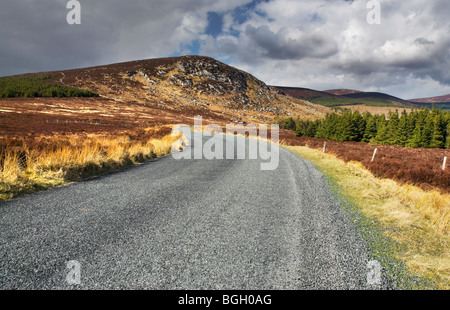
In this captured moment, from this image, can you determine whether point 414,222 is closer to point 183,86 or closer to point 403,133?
point 403,133

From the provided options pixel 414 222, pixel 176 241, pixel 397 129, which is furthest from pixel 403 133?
pixel 176 241

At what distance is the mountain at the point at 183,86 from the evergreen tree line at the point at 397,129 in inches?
2210

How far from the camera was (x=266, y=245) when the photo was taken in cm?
394

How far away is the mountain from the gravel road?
93007 millimetres

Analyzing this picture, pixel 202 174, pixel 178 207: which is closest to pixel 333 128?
pixel 202 174

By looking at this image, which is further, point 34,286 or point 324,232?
point 324,232


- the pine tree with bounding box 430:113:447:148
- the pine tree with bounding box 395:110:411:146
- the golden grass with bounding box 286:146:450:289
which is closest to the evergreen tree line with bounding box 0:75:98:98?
the pine tree with bounding box 395:110:411:146

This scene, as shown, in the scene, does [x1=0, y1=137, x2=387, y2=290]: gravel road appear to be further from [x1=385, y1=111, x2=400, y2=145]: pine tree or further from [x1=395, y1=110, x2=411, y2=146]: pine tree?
[x1=385, y1=111, x2=400, y2=145]: pine tree

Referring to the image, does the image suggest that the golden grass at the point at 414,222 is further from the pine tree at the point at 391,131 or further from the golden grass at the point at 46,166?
the pine tree at the point at 391,131

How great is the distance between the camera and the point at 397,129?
50938 mm

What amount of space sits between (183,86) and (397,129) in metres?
116

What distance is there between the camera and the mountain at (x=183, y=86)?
111m
